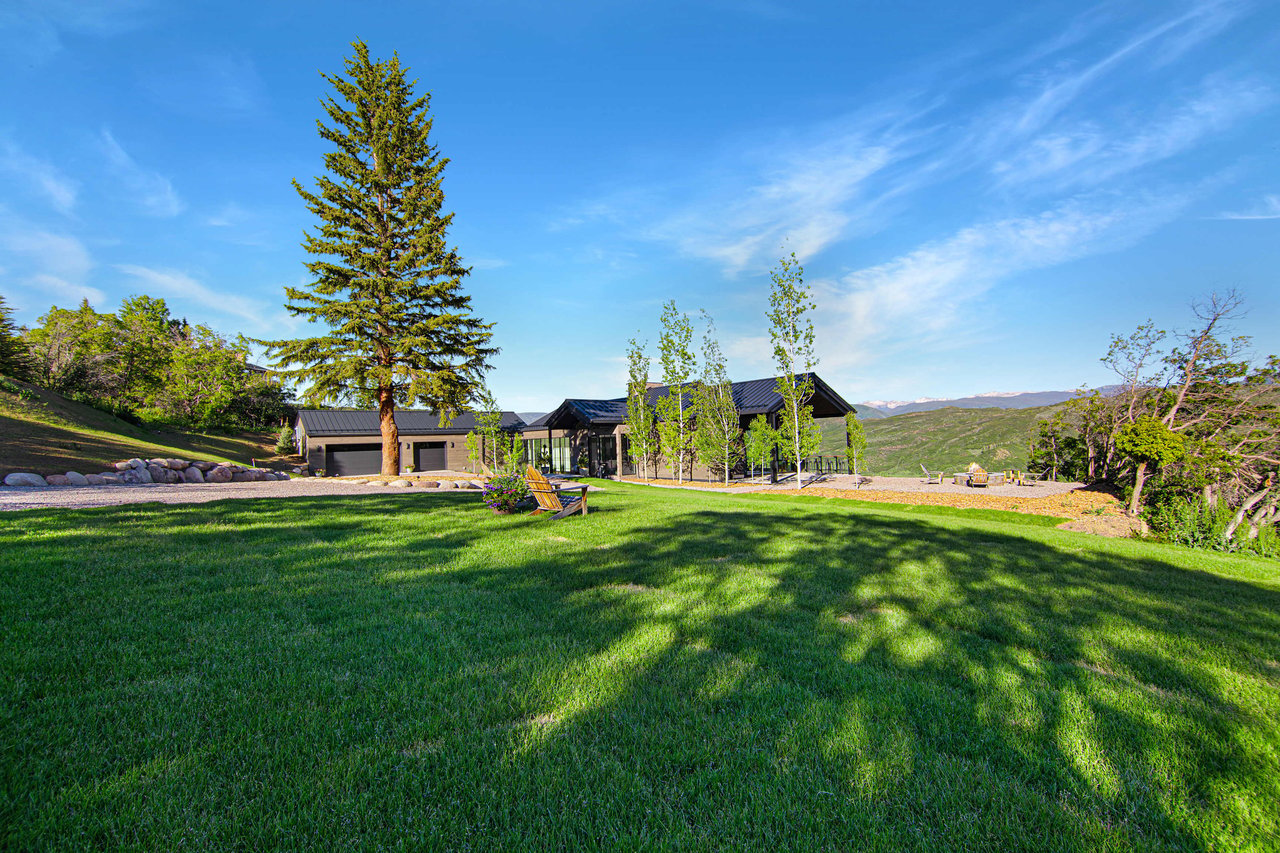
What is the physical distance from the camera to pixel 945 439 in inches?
1312

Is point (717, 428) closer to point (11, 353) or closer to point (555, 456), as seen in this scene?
point (555, 456)

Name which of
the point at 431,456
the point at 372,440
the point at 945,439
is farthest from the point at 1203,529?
the point at 372,440

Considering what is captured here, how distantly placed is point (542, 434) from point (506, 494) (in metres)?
19.3

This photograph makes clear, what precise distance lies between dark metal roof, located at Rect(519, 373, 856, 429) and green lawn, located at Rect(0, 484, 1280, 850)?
55.1 ft

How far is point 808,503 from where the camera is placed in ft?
47.1

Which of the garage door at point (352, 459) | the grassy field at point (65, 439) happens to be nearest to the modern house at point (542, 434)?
the garage door at point (352, 459)

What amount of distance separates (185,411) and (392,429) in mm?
23319

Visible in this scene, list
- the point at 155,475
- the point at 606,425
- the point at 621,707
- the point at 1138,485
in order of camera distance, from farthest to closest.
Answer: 1. the point at 606,425
2. the point at 155,475
3. the point at 1138,485
4. the point at 621,707

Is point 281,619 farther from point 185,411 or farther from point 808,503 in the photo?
point 185,411

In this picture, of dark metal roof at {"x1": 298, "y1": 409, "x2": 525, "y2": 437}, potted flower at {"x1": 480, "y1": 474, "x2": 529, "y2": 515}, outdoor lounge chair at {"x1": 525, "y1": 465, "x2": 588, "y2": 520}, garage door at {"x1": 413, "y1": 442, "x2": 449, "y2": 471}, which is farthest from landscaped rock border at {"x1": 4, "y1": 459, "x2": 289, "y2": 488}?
outdoor lounge chair at {"x1": 525, "y1": 465, "x2": 588, "y2": 520}

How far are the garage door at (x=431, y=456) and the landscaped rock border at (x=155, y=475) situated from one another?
11288 mm

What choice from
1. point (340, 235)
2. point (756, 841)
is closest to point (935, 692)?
point (756, 841)

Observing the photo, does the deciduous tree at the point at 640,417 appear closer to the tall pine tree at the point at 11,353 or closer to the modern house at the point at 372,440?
the modern house at the point at 372,440

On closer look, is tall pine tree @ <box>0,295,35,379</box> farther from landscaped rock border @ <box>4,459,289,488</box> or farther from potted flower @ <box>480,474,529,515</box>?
potted flower @ <box>480,474,529,515</box>
